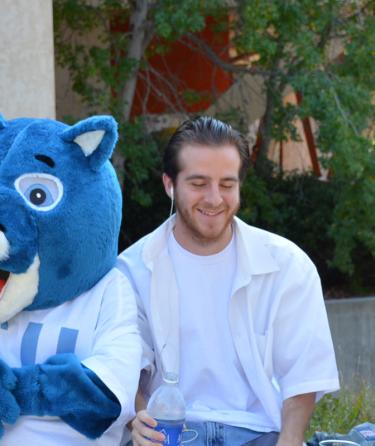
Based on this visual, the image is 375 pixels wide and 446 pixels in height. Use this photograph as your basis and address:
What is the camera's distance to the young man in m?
3.58

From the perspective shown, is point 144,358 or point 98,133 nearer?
point 98,133

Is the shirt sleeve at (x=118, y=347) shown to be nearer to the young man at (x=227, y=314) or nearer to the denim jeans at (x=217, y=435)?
the young man at (x=227, y=314)

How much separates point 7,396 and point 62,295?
418 mm

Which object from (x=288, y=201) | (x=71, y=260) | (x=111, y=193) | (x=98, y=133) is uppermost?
(x=98, y=133)

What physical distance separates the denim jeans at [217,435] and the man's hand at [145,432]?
0.34 meters

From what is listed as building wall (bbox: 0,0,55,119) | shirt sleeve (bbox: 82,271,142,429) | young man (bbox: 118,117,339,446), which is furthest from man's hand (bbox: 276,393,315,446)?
building wall (bbox: 0,0,55,119)

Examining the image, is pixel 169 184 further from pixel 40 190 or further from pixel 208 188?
pixel 40 190

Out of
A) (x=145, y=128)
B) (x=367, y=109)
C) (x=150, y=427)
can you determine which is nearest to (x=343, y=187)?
(x=367, y=109)

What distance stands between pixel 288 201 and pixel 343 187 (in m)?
2.43

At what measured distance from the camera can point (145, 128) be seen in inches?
356

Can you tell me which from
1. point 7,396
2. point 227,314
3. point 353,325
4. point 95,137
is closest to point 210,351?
point 227,314

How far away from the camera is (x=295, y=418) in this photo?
352 cm

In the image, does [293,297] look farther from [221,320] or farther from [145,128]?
[145,128]

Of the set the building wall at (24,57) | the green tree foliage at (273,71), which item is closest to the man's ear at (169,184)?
the building wall at (24,57)
